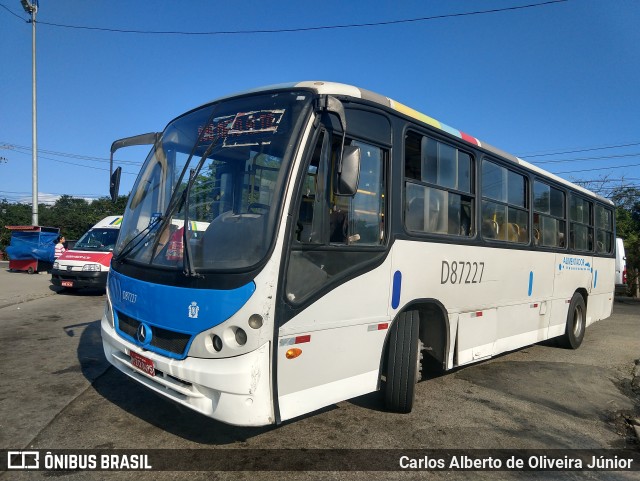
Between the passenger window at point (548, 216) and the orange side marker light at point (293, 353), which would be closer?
the orange side marker light at point (293, 353)

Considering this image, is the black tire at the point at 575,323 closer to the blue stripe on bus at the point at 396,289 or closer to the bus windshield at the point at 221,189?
the blue stripe on bus at the point at 396,289

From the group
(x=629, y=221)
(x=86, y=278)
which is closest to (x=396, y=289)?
(x=86, y=278)

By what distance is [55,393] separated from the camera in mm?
4957

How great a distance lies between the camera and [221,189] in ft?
12.6

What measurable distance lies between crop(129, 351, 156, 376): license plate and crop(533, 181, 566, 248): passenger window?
588 cm

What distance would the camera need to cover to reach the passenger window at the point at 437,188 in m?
4.68

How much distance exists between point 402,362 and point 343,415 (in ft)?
2.71

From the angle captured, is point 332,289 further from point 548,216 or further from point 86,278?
point 86,278

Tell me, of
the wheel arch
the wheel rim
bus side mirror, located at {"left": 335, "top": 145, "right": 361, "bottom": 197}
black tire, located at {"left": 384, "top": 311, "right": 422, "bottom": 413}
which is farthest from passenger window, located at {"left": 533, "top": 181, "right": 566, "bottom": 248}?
bus side mirror, located at {"left": 335, "top": 145, "right": 361, "bottom": 197}

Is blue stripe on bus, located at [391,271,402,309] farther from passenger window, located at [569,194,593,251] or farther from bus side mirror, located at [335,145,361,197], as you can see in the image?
passenger window, located at [569,194,593,251]

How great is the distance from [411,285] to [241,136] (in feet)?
7.07

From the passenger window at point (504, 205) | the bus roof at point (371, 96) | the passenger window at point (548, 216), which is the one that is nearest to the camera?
the bus roof at point (371, 96)

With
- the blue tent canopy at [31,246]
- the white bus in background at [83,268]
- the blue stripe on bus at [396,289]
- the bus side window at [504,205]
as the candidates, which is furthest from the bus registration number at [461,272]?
the blue tent canopy at [31,246]

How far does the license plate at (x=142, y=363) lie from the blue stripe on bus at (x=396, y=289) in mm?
2160
